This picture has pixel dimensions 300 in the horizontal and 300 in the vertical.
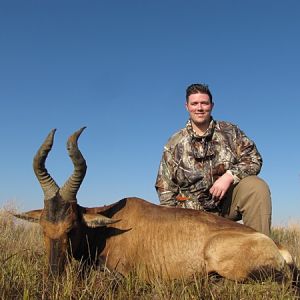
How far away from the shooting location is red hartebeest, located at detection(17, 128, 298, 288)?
202 inches

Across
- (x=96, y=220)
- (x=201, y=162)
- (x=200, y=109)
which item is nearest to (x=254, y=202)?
(x=201, y=162)

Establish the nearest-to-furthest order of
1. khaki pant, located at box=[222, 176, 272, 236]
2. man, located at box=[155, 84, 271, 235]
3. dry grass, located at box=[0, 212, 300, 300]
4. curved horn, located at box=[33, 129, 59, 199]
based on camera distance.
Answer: dry grass, located at box=[0, 212, 300, 300]
curved horn, located at box=[33, 129, 59, 199]
khaki pant, located at box=[222, 176, 272, 236]
man, located at box=[155, 84, 271, 235]

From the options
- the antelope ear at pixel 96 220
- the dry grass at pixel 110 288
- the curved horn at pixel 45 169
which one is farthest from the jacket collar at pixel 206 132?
the dry grass at pixel 110 288

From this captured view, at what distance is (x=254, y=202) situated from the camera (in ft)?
21.9

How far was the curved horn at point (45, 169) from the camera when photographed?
17.9 ft

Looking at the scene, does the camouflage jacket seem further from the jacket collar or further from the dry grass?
the dry grass

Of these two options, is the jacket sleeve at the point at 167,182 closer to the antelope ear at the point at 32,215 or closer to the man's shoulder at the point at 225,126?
the man's shoulder at the point at 225,126

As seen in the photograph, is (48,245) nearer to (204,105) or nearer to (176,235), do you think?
(176,235)

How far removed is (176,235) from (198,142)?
213 cm

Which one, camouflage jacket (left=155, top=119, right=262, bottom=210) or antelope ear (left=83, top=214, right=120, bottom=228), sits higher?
camouflage jacket (left=155, top=119, right=262, bottom=210)

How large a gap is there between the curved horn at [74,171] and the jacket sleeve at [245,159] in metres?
2.30

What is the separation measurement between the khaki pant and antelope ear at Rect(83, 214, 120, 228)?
2081 millimetres

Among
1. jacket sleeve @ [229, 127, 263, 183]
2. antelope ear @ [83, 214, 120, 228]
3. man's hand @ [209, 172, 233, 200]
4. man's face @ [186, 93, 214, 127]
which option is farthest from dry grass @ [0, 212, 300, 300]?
man's face @ [186, 93, 214, 127]

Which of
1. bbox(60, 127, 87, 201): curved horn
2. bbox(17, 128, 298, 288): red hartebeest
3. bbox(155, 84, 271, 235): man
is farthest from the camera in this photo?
bbox(155, 84, 271, 235): man
